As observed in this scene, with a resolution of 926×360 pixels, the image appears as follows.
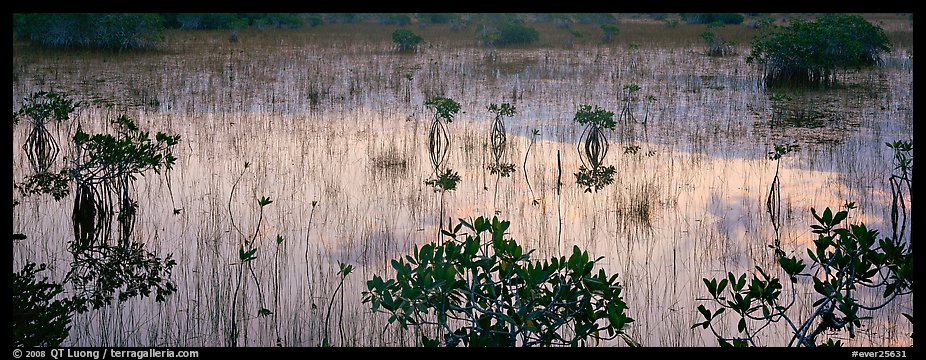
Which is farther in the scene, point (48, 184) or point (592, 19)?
point (592, 19)

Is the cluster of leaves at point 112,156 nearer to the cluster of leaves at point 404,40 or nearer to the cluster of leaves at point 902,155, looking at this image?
the cluster of leaves at point 902,155

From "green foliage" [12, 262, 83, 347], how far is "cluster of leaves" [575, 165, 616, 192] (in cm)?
454

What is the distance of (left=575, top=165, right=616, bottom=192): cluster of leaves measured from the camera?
8.23m

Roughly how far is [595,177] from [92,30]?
15.3 m

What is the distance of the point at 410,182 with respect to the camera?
8328 millimetres

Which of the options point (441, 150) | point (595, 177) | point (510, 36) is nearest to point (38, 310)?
point (595, 177)

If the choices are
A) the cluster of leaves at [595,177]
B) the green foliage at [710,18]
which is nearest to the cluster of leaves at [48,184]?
the cluster of leaves at [595,177]

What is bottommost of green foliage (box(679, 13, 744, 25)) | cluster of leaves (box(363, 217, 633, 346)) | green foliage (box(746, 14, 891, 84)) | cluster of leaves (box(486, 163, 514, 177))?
cluster of leaves (box(363, 217, 633, 346))

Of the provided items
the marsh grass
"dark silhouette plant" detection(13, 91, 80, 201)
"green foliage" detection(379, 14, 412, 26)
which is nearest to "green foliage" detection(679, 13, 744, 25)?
"green foliage" detection(379, 14, 412, 26)

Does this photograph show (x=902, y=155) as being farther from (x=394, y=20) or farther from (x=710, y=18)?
(x=394, y=20)

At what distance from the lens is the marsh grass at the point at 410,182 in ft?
17.3

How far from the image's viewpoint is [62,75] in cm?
1538

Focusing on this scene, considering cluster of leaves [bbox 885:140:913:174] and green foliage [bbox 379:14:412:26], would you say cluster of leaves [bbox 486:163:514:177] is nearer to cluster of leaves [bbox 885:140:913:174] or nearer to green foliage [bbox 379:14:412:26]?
cluster of leaves [bbox 885:140:913:174]
